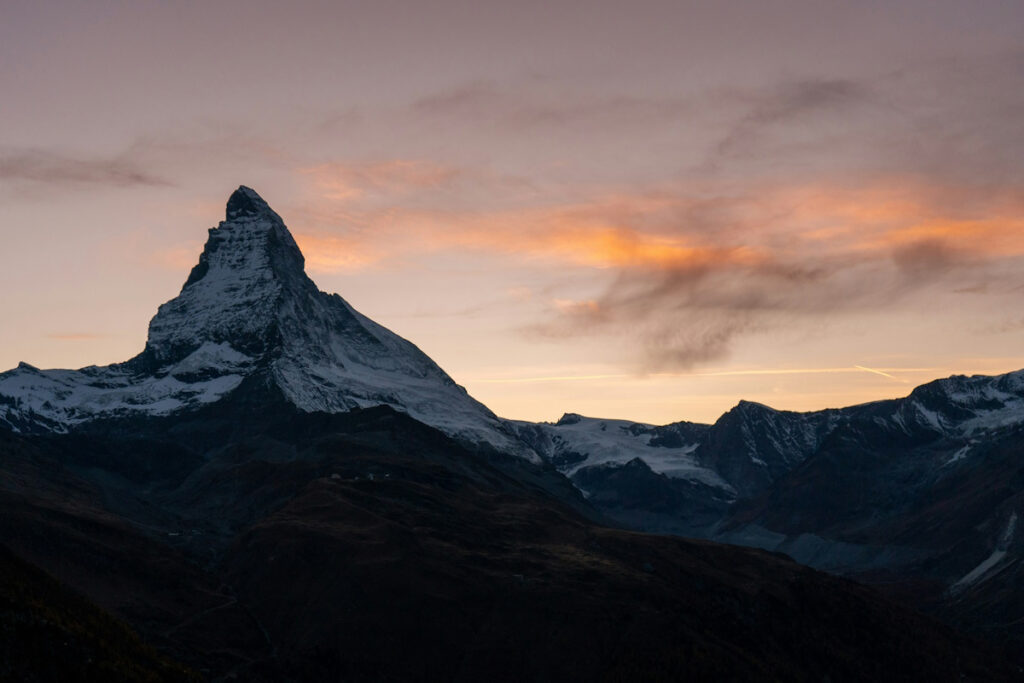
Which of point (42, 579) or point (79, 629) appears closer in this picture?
point (79, 629)

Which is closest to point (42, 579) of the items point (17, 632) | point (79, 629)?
point (79, 629)

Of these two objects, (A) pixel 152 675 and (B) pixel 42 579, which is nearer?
(A) pixel 152 675

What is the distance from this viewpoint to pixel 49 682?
378 ft

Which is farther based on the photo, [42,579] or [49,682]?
[42,579]

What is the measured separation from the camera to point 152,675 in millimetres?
126312

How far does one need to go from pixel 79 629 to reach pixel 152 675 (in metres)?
13.1

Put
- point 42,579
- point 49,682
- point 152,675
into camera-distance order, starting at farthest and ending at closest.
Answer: point 42,579
point 152,675
point 49,682

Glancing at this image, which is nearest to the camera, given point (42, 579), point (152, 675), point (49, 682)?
point (49, 682)

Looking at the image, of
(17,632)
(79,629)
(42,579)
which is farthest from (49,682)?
(42,579)

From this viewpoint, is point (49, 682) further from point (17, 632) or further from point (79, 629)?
point (79, 629)

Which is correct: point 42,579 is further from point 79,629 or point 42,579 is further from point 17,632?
point 17,632

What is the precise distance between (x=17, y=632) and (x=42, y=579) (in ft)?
120

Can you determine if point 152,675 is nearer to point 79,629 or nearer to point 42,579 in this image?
point 79,629

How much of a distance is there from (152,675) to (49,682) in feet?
43.1
